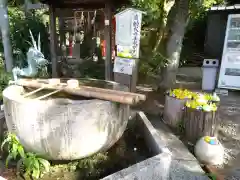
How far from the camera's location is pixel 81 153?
276 cm

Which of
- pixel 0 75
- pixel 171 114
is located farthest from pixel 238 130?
pixel 0 75

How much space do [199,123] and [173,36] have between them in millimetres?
3144

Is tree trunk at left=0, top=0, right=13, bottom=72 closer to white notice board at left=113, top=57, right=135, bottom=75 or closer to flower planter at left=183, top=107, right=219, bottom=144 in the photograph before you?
white notice board at left=113, top=57, right=135, bottom=75

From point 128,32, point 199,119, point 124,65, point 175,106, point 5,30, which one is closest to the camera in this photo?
point 199,119

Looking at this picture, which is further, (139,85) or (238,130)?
(139,85)

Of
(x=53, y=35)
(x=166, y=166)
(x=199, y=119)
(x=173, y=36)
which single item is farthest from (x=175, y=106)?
(x=53, y=35)

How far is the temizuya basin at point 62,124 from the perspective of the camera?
2.51m

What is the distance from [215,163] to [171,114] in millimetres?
1263

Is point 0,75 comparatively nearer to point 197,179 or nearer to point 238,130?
point 197,179

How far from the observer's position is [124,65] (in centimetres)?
493

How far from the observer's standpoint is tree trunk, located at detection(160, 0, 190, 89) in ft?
19.1

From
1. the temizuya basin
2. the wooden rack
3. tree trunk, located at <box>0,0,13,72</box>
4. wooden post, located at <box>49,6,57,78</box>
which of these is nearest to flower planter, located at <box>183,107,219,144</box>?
the wooden rack

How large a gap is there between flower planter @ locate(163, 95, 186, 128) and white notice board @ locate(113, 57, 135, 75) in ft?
3.46

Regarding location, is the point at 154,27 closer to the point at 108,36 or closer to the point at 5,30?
the point at 108,36
